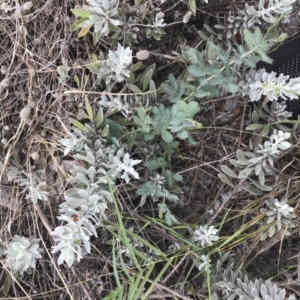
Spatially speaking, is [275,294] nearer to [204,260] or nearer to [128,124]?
[204,260]

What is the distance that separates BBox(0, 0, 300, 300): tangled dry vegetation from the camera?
1.26m

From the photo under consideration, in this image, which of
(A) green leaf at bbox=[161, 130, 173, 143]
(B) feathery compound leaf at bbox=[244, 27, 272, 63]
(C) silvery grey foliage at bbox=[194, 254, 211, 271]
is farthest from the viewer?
(C) silvery grey foliage at bbox=[194, 254, 211, 271]

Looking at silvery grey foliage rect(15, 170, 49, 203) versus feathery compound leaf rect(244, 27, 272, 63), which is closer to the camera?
feathery compound leaf rect(244, 27, 272, 63)

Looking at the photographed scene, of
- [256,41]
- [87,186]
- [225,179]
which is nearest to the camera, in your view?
[256,41]

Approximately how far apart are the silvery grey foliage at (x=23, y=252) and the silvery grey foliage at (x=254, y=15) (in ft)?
2.48

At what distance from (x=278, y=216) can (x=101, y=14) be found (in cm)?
67

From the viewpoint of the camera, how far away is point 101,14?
109cm

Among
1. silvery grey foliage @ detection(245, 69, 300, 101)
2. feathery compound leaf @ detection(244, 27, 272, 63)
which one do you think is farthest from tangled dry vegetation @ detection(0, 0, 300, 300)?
feathery compound leaf @ detection(244, 27, 272, 63)

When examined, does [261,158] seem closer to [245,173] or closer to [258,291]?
[245,173]

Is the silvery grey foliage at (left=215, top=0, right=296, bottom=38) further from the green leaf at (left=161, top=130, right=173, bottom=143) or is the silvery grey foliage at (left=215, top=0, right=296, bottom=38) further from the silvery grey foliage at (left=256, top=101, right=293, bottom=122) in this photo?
the green leaf at (left=161, top=130, right=173, bottom=143)

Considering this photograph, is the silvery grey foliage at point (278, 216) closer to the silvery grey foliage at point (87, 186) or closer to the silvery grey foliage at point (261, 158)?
the silvery grey foliage at point (261, 158)

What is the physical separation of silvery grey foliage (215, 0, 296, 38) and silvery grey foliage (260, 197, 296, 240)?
46 centimetres

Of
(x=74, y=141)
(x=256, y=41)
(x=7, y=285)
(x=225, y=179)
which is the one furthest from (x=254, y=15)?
(x=7, y=285)

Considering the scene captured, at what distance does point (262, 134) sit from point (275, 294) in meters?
0.40
